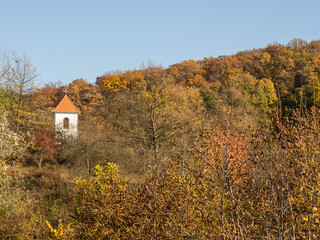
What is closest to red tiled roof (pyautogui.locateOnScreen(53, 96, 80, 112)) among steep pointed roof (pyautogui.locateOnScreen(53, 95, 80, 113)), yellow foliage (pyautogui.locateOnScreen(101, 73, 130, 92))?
steep pointed roof (pyautogui.locateOnScreen(53, 95, 80, 113))

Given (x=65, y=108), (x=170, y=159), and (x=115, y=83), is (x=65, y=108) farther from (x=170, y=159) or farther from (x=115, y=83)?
(x=170, y=159)

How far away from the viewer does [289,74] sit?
39.1m

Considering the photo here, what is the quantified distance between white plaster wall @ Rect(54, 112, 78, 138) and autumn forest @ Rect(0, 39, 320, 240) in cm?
81

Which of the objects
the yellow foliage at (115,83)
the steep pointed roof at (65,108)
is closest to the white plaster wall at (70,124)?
the steep pointed roof at (65,108)

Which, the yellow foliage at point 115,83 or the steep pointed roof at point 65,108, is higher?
→ the yellow foliage at point 115,83

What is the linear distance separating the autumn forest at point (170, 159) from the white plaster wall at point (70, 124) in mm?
809

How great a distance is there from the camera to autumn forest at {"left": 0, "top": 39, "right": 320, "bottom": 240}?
13.0 ft

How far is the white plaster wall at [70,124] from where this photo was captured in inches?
1067

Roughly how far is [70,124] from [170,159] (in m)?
25.3

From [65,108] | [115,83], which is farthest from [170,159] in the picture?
[115,83]

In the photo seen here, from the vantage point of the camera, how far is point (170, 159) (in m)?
6.19

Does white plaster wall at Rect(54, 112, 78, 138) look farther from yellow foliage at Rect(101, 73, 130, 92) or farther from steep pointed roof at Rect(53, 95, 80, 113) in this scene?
yellow foliage at Rect(101, 73, 130, 92)

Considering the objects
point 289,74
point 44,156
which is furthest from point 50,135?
point 289,74

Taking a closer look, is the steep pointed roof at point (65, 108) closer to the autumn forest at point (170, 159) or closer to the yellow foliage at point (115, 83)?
the autumn forest at point (170, 159)
